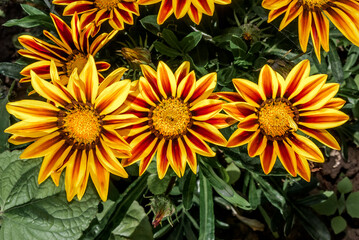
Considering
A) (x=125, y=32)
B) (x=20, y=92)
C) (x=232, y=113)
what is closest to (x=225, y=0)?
(x=232, y=113)

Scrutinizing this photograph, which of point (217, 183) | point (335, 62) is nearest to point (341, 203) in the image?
point (335, 62)

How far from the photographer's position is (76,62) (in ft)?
4.44

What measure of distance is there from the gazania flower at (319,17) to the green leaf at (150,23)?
1.51 ft

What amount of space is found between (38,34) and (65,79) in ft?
2.14

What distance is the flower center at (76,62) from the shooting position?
134 centimetres

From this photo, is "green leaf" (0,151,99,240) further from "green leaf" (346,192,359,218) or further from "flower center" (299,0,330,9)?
"green leaf" (346,192,359,218)

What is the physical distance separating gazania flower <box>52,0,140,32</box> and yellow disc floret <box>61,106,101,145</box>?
321mm

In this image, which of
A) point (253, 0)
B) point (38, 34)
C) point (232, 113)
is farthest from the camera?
point (38, 34)

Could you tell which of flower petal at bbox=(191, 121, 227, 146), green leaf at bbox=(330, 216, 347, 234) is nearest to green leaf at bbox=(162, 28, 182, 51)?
flower petal at bbox=(191, 121, 227, 146)

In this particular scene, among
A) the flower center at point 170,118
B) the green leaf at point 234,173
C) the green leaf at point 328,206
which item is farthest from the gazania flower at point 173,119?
the green leaf at point 328,206

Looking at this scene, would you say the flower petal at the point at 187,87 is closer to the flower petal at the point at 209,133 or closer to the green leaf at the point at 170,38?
the flower petal at the point at 209,133

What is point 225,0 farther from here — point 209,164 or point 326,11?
point 209,164

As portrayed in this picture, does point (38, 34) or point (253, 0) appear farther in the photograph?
point (38, 34)

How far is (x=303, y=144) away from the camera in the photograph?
1207mm
